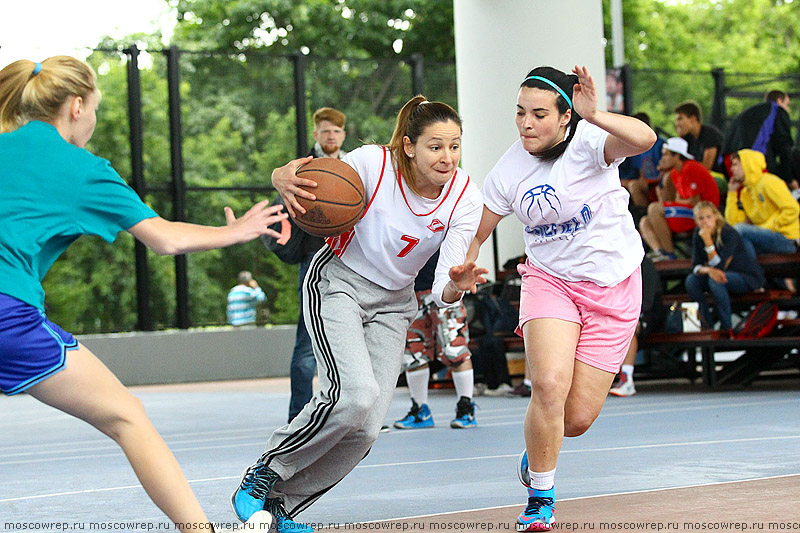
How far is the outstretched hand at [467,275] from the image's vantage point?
4.21 metres

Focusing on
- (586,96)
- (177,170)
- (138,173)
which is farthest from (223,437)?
(177,170)

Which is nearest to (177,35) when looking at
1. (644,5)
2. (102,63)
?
(644,5)

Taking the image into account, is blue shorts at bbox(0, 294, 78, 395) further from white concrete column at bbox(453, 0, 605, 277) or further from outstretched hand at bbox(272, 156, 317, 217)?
white concrete column at bbox(453, 0, 605, 277)

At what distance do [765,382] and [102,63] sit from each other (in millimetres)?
9320

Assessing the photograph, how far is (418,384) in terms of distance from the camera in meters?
8.07

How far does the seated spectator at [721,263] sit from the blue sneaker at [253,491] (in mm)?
6698

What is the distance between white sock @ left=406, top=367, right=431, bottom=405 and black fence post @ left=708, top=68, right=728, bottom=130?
9.01 metres

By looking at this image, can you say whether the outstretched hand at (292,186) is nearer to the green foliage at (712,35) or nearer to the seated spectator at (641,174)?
the seated spectator at (641,174)

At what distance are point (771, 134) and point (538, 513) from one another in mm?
8639

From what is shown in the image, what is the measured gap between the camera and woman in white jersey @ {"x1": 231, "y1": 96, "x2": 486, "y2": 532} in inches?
165

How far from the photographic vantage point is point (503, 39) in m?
11.8

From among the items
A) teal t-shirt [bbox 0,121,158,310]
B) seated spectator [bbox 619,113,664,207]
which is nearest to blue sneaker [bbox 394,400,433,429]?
teal t-shirt [bbox 0,121,158,310]

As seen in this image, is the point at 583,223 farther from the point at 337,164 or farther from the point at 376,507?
the point at 376,507

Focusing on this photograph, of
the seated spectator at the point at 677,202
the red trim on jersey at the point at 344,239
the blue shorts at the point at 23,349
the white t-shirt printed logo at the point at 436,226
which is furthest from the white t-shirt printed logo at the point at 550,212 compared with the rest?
the seated spectator at the point at 677,202
